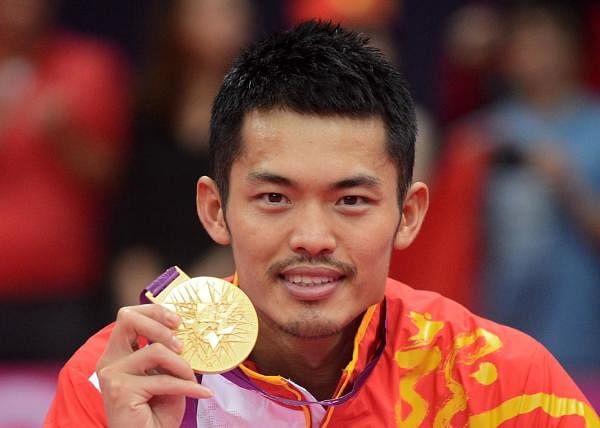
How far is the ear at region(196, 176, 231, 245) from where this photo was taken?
13.0ft

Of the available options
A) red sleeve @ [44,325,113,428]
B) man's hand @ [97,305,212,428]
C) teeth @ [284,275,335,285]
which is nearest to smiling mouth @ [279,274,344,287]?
teeth @ [284,275,335,285]

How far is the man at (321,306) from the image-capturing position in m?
3.54

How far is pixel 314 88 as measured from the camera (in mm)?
3705

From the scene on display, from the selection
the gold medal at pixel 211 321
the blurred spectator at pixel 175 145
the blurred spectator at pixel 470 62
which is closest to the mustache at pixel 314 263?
the gold medal at pixel 211 321

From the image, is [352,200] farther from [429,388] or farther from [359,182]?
[429,388]

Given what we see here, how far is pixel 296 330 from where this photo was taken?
3.65 m

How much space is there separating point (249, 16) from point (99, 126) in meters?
1.02

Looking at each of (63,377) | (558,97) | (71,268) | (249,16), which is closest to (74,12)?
(249,16)

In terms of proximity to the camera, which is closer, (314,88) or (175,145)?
(314,88)

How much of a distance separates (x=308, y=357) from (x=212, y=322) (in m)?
0.60

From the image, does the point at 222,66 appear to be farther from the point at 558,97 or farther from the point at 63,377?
the point at 63,377

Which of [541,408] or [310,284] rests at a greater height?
[310,284]

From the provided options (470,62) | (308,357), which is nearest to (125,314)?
(308,357)

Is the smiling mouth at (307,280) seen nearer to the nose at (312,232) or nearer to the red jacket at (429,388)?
the nose at (312,232)
